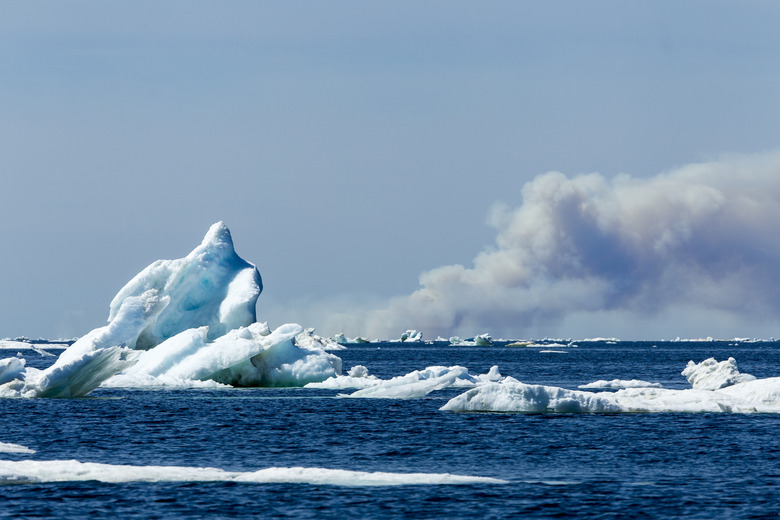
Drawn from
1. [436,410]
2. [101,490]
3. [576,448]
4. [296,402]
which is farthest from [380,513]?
[296,402]

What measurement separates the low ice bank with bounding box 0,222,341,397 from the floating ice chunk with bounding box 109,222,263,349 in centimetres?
5

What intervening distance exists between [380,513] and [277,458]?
868cm

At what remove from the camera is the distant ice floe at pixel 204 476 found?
73.3ft

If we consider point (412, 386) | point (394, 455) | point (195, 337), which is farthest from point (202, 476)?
point (195, 337)

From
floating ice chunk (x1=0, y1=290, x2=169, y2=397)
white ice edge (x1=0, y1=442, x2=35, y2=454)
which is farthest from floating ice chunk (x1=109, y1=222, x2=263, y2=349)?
white ice edge (x1=0, y1=442, x2=35, y2=454)

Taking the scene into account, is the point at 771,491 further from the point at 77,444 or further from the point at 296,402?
the point at 296,402

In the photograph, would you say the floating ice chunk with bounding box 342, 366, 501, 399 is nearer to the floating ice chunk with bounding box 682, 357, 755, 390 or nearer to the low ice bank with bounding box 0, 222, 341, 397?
the low ice bank with bounding box 0, 222, 341, 397

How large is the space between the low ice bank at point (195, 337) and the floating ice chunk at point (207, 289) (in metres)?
0.05

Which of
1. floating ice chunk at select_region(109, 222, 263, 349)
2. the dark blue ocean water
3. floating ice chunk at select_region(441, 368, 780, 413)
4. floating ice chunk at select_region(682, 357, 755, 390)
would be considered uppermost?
floating ice chunk at select_region(109, 222, 263, 349)

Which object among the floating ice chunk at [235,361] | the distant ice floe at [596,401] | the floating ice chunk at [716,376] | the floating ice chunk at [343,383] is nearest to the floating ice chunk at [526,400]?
the distant ice floe at [596,401]

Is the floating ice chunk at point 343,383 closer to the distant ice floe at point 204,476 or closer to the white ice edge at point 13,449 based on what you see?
the white ice edge at point 13,449

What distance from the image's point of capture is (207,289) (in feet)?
188

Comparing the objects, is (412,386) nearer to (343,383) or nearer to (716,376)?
(343,383)

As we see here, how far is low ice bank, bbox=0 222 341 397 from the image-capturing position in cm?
4651
